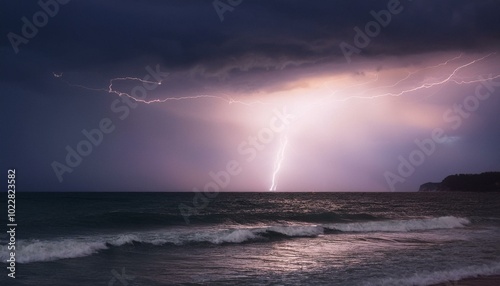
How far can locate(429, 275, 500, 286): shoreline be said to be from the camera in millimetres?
14445

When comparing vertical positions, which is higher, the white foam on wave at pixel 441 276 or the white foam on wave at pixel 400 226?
the white foam on wave at pixel 400 226

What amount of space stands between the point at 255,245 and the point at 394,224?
14.8 m

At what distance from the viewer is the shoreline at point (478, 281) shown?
47.4 feet

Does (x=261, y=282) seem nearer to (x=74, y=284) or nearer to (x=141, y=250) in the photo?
(x=74, y=284)

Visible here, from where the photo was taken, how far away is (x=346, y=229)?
1273 inches

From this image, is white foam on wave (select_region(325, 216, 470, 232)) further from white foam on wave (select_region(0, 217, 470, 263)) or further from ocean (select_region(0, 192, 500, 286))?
ocean (select_region(0, 192, 500, 286))

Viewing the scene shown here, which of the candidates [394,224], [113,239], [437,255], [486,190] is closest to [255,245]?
[113,239]

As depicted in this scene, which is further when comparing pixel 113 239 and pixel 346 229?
pixel 346 229

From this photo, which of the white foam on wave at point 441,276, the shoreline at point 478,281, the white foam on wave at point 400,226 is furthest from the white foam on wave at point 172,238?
the shoreline at point 478,281

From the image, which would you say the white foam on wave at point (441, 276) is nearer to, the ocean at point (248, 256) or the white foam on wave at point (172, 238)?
→ the ocean at point (248, 256)

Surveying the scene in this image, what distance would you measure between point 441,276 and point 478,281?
3.47 ft

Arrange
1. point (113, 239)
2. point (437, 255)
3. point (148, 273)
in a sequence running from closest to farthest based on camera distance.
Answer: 1. point (148, 273)
2. point (437, 255)
3. point (113, 239)

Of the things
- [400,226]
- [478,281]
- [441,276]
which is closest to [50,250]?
[441,276]

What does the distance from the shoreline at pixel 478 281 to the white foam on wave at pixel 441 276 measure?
23 cm
